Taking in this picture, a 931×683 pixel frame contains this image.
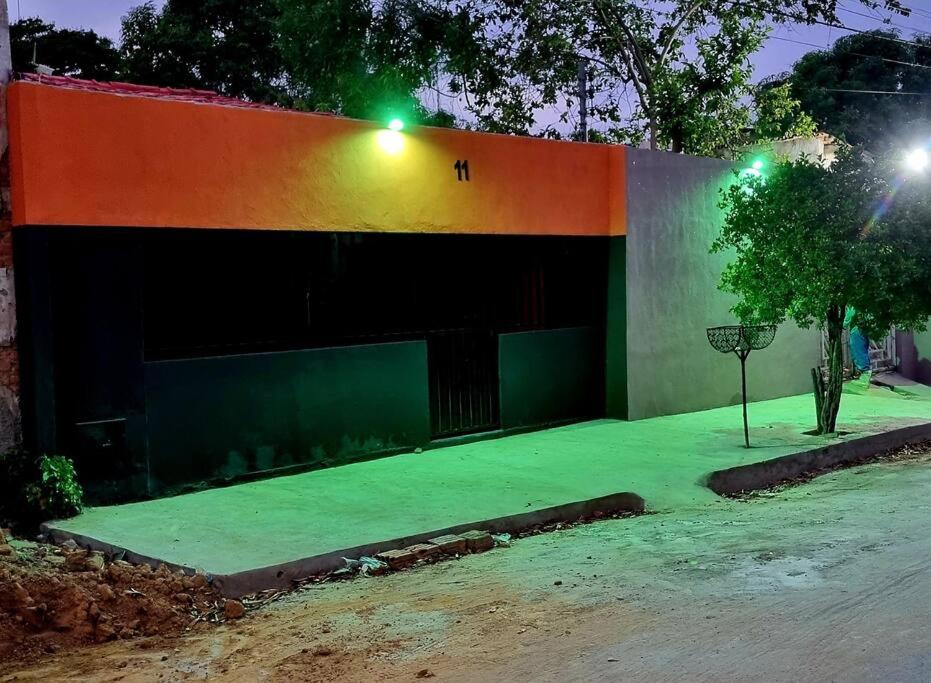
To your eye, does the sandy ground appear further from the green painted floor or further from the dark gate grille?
the dark gate grille

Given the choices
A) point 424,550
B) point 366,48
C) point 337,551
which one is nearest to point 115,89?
point 337,551

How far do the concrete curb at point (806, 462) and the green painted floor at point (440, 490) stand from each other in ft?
0.57

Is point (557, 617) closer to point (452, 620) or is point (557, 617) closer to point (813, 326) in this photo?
point (452, 620)

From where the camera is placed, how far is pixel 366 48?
20781 millimetres

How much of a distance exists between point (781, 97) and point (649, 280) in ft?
35.1

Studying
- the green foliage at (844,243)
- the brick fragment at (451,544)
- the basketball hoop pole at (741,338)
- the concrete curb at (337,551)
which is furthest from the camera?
the basketball hoop pole at (741,338)

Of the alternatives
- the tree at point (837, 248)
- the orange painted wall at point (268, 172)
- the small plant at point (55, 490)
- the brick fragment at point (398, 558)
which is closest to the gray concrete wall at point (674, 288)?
the orange painted wall at point (268, 172)

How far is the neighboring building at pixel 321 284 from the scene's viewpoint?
7961 millimetres

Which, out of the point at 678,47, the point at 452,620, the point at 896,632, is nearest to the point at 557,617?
the point at 452,620

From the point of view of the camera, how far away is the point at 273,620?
5.59 meters

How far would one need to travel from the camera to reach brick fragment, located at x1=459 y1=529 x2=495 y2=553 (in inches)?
282

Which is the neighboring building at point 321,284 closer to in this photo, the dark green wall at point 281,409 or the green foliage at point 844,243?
the dark green wall at point 281,409

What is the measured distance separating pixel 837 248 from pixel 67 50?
22.1 m

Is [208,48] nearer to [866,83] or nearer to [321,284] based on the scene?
[321,284]
